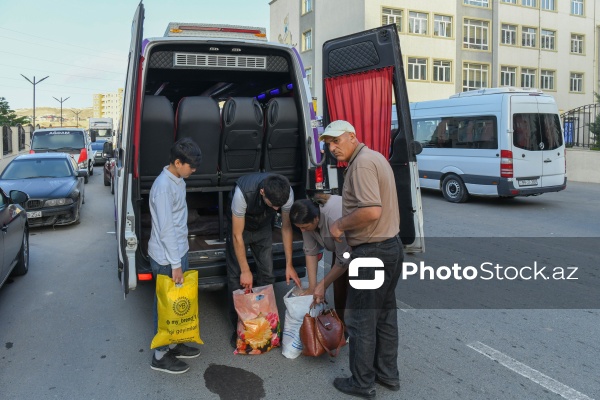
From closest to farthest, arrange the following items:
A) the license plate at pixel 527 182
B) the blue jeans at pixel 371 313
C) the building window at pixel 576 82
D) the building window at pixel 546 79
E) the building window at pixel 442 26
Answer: the blue jeans at pixel 371 313 < the license plate at pixel 527 182 < the building window at pixel 442 26 < the building window at pixel 546 79 < the building window at pixel 576 82

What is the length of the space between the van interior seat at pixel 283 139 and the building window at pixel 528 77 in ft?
121

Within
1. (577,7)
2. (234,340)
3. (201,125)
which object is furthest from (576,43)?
(234,340)

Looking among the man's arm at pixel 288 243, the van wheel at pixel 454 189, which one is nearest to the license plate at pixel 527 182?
the van wheel at pixel 454 189

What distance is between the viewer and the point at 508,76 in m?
38.3

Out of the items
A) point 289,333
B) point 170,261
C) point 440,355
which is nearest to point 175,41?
point 170,261

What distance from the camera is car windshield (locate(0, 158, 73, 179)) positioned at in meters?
11.1

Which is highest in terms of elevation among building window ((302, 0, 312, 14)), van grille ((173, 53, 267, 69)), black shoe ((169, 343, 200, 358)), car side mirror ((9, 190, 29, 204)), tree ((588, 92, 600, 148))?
building window ((302, 0, 312, 14))

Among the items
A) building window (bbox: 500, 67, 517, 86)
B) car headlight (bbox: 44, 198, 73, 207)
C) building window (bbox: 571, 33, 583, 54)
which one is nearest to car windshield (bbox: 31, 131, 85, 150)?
car headlight (bbox: 44, 198, 73, 207)

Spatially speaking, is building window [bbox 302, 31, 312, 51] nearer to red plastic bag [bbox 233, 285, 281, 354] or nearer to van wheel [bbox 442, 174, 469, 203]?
van wheel [bbox 442, 174, 469, 203]

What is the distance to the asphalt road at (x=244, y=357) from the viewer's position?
380 cm

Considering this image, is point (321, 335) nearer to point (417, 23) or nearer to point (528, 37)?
point (417, 23)

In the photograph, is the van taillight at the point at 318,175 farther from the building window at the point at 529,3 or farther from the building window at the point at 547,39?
the building window at the point at 547,39

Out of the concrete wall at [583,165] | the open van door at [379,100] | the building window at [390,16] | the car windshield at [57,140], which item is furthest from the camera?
the building window at [390,16]

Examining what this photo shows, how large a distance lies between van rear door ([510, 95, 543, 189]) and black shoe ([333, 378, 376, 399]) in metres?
9.62
